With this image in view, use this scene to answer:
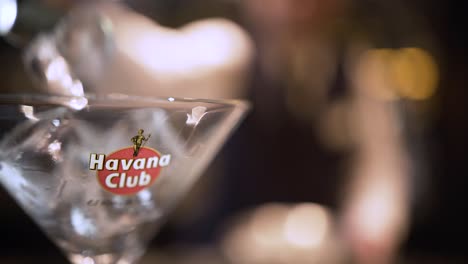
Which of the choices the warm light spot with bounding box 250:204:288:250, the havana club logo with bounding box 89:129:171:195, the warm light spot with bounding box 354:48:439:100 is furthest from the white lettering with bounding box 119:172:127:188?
the warm light spot with bounding box 354:48:439:100

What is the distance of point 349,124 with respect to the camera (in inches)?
49.6

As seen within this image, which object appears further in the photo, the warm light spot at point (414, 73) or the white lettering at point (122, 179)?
the warm light spot at point (414, 73)

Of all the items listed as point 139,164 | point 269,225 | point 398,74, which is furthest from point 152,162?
point 398,74

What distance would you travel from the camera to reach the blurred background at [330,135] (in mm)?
1159

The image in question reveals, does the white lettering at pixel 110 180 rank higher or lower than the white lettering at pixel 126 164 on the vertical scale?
lower

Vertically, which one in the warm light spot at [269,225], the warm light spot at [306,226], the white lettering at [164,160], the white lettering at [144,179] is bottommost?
the warm light spot at [269,225]

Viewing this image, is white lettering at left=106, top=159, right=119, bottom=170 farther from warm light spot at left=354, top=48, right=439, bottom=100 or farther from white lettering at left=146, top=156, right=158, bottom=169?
warm light spot at left=354, top=48, right=439, bottom=100

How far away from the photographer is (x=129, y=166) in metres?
0.34

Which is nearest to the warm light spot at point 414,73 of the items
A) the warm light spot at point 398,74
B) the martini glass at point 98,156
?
the warm light spot at point 398,74

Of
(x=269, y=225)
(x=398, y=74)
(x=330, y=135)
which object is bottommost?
(x=269, y=225)

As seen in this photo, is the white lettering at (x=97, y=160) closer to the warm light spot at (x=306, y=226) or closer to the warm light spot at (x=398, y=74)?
the warm light spot at (x=306, y=226)

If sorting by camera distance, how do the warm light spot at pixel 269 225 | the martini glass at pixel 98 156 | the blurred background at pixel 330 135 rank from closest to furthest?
the martini glass at pixel 98 156 → the warm light spot at pixel 269 225 → the blurred background at pixel 330 135

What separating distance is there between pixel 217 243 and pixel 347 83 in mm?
535

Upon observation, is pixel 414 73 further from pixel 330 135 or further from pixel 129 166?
pixel 129 166
